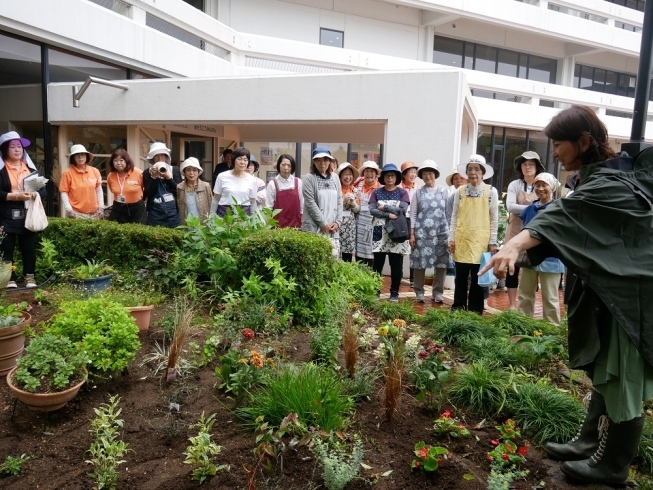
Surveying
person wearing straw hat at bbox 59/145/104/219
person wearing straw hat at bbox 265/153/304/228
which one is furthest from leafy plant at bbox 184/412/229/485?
person wearing straw hat at bbox 59/145/104/219

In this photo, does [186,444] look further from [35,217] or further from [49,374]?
[35,217]

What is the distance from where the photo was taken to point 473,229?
19.5 feet

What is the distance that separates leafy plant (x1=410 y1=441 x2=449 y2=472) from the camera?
250 cm

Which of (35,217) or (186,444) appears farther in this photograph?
(35,217)

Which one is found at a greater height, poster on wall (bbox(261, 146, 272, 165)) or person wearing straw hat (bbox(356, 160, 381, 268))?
poster on wall (bbox(261, 146, 272, 165))

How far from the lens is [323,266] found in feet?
16.3

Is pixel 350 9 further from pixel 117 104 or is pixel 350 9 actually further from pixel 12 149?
pixel 12 149

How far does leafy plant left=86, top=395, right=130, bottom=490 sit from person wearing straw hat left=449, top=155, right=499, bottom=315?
420cm

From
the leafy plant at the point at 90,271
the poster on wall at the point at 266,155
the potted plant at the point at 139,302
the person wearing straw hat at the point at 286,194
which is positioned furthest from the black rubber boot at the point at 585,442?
the poster on wall at the point at 266,155

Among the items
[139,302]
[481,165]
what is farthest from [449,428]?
[481,165]

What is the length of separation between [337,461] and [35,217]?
5.25 metres

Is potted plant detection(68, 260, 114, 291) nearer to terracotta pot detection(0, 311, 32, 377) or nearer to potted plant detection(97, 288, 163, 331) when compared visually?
potted plant detection(97, 288, 163, 331)

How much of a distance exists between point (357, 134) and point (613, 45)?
20620 millimetres

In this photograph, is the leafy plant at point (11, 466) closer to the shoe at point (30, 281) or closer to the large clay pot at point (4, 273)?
the large clay pot at point (4, 273)
